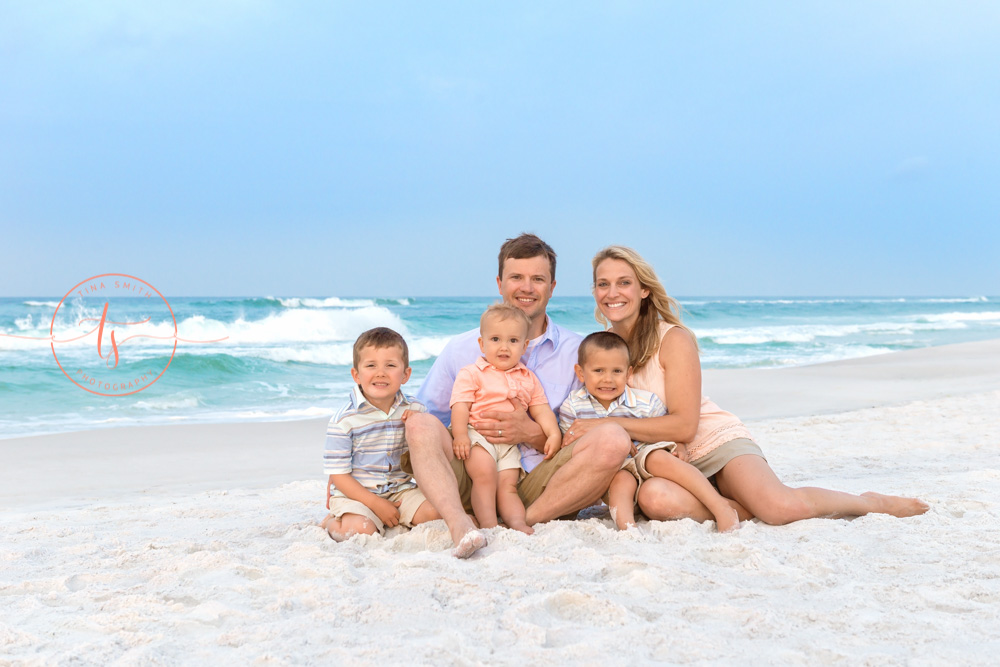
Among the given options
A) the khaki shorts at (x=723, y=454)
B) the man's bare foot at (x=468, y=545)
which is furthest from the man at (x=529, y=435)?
the khaki shorts at (x=723, y=454)

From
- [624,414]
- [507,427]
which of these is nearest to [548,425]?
[507,427]

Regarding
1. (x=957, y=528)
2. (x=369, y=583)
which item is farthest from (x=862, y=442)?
(x=369, y=583)

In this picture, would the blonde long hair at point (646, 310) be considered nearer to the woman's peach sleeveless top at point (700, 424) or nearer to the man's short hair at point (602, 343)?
the woman's peach sleeveless top at point (700, 424)

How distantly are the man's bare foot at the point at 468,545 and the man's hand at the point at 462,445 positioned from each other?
523 millimetres

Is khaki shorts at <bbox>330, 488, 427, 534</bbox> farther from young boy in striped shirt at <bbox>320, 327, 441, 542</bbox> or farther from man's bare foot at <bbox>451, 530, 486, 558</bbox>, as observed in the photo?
man's bare foot at <bbox>451, 530, 486, 558</bbox>

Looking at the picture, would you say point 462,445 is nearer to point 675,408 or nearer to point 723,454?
point 675,408

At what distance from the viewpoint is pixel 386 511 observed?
11.4ft

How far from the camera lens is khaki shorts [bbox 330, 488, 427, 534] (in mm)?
3444

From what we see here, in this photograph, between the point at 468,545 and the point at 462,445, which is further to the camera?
the point at 462,445

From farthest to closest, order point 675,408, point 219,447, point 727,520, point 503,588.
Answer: point 219,447, point 675,408, point 727,520, point 503,588

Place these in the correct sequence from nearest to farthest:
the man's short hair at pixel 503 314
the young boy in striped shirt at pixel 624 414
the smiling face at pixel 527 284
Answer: the young boy in striped shirt at pixel 624 414
the man's short hair at pixel 503 314
the smiling face at pixel 527 284

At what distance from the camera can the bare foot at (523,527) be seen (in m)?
3.28

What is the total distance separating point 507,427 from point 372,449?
2.15 ft

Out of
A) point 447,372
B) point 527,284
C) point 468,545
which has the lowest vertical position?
point 468,545
